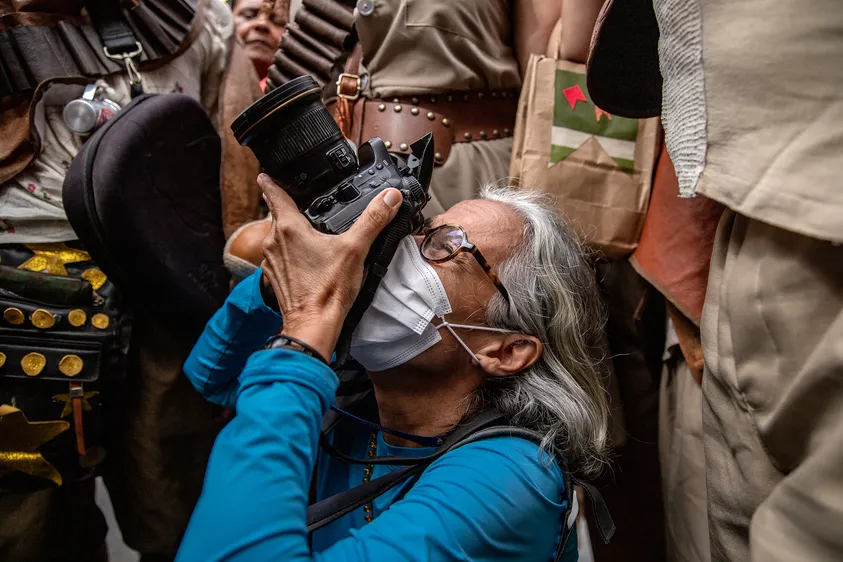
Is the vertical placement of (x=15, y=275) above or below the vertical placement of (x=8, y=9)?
below

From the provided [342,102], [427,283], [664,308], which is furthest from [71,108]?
[664,308]

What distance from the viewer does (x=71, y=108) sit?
1.10 m

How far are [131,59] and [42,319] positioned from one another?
571 millimetres

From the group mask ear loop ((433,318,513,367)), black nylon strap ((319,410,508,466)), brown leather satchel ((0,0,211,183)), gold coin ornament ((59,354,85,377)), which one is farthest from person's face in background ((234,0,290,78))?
black nylon strap ((319,410,508,466))

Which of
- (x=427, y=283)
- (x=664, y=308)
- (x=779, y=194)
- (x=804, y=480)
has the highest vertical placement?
(x=779, y=194)

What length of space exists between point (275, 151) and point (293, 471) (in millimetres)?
440

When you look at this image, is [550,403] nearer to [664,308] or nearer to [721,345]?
[721,345]

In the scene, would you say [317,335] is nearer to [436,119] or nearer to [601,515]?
[601,515]

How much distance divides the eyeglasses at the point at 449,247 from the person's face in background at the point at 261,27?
0.96 meters

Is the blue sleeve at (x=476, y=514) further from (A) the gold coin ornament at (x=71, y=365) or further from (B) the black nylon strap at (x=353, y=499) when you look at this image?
(A) the gold coin ornament at (x=71, y=365)

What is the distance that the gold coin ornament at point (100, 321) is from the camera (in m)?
1.11

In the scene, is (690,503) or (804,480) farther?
(690,503)

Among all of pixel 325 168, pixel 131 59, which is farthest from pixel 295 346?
pixel 131 59

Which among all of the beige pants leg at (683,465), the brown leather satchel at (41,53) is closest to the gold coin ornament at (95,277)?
the brown leather satchel at (41,53)
